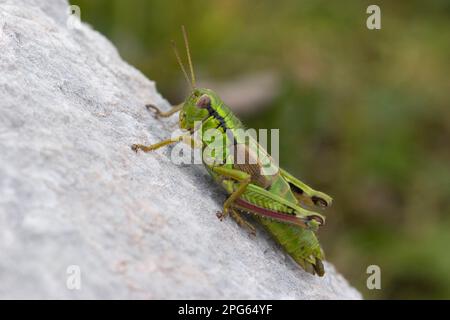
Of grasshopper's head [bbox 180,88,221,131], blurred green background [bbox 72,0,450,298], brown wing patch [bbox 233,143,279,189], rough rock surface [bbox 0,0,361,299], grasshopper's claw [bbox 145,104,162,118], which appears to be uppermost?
blurred green background [bbox 72,0,450,298]

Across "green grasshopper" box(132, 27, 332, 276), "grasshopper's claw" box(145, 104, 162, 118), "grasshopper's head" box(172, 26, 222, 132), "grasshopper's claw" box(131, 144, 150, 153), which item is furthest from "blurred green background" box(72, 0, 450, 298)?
"grasshopper's claw" box(131, 144, 150, 153)

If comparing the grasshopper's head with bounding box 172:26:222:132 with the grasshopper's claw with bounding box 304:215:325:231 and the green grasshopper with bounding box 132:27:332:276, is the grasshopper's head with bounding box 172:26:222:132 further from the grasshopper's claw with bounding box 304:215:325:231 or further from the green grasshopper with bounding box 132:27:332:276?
the grasshopper's claw with bounding box 304:215:325:231

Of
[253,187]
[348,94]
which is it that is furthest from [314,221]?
[348,94]

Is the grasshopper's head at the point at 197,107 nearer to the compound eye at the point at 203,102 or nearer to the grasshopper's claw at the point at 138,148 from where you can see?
the compound eye at the point at 203,102

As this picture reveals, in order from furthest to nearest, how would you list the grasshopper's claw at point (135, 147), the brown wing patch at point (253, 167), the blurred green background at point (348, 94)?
the blurred green background at point (348, 94) < the brown wing patch at point (253, 167) < the grasshopper's claw at point (135, 147)

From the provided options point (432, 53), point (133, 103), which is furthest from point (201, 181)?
point (432, 53)

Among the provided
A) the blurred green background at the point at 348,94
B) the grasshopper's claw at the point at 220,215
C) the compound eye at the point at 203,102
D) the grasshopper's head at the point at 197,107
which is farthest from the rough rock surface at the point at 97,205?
the blurred green background at the point at 348,94
